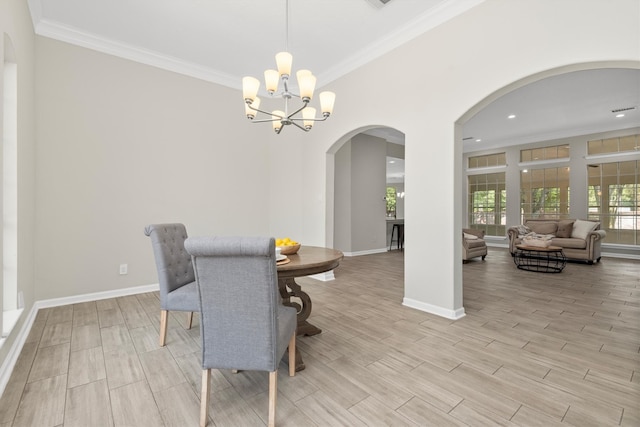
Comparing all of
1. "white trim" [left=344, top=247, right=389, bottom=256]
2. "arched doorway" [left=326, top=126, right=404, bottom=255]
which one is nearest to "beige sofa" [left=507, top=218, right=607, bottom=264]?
"white trim" [left=344, top=247, right=389, bottom=256]

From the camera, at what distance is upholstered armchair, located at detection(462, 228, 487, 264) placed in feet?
19.0

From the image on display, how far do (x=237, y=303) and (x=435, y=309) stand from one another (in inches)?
92.5

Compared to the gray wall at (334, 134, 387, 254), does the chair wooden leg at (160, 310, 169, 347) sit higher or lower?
lower

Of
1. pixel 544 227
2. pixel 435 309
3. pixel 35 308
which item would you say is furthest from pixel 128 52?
pixel 544 227

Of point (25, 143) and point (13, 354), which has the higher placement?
point (25, 143)

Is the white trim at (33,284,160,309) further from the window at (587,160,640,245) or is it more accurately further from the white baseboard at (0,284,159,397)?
the window at (587,160,640,245)

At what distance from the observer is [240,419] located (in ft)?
4.92

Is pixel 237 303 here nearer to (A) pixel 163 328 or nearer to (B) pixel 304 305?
(B) pixel 304 305

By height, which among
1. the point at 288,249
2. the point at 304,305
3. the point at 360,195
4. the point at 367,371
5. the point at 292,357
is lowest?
the point at 367,371

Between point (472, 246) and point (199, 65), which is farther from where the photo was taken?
point (472, 246)

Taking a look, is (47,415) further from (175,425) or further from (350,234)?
(350,234)

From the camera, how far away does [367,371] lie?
76.1 inches

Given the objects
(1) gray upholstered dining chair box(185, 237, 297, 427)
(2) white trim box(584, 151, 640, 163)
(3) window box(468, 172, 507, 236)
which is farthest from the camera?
(3) window box(468, 172, 507, 236)

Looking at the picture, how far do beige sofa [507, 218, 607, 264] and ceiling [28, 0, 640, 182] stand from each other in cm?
258
